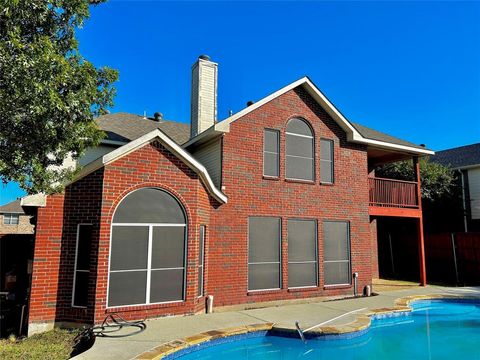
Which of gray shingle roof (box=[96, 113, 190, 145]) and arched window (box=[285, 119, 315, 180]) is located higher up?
gray shingle roof (box=[96, 113, 190, 145])

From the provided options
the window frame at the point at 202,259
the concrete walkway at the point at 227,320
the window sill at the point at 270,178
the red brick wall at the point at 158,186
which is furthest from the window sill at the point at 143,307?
the window sill at the point at 270,178

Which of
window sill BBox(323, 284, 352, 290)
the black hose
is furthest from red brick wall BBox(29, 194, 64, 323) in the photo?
window sill BBox(323, 284, 352, 290)

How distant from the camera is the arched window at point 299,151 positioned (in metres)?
12.4

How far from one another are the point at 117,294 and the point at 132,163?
315 centimetres

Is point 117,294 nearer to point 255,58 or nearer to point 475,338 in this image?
point 475,338

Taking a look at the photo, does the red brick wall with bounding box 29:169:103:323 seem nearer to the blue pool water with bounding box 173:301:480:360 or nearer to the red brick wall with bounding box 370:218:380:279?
the blue pool water with bounding box 173:301:480:360

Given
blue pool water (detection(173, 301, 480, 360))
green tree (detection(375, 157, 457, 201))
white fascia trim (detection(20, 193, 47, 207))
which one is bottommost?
blue pool water (detection(173, 301, 480, 360))

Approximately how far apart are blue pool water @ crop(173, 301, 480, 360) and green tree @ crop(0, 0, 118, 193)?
4.54 metres

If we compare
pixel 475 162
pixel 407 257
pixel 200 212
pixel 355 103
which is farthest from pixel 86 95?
pixel 475 162

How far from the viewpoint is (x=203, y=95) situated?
45.1 feet

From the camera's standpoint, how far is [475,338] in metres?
9.02

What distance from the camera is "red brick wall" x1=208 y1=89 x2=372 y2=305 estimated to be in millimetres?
10820

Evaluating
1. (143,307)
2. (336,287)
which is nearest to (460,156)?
(336,287)

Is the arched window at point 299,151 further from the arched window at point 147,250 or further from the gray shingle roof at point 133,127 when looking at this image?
the arched window at point 147,250
